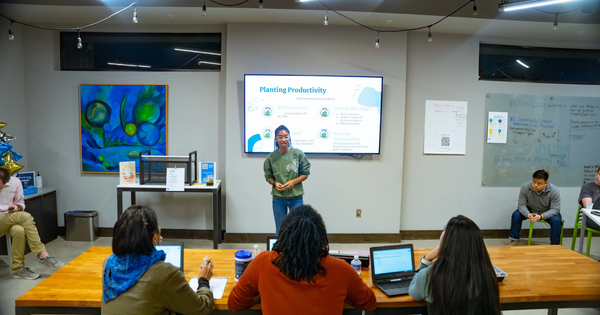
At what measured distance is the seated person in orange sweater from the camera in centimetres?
134

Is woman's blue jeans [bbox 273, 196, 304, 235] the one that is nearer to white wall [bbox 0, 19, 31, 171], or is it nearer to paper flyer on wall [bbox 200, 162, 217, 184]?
paper flyer on wall [bbox 200, 162, 217, 184]

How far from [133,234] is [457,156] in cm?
430

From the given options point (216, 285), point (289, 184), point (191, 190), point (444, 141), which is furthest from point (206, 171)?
point (444, 141)

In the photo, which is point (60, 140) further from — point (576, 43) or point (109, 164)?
point (576, 43)

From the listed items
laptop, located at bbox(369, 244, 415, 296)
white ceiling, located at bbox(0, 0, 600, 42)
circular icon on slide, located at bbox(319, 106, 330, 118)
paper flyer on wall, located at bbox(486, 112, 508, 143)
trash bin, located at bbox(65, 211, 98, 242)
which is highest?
white ceiling, located at bbox(0, 0, 600, 42)

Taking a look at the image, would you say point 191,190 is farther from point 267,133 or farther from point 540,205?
point 540,205

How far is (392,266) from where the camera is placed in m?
1.92

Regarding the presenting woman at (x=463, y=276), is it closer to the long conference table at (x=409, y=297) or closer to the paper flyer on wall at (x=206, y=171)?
the long conference table at (x=409, y=297)

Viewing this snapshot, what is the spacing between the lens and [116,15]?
13.7 ft

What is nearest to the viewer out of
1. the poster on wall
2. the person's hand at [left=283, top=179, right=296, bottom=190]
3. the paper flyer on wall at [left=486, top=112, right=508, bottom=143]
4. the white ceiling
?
the person's hand at [left=283, top=179, right=296, bottom=190]

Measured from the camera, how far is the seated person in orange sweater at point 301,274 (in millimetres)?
1343

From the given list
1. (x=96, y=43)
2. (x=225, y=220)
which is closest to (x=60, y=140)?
(x=96, y=43)

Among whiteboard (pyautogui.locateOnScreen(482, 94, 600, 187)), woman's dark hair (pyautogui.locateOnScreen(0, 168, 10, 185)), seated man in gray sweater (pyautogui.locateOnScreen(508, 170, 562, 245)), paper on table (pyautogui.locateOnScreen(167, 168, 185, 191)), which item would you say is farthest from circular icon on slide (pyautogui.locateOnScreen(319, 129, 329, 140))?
woman's dark hair (pyautogui.locateOnScreen(0, 168, 10, 185))

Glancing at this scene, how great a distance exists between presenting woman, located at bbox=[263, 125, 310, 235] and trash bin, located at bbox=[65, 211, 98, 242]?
254cm
